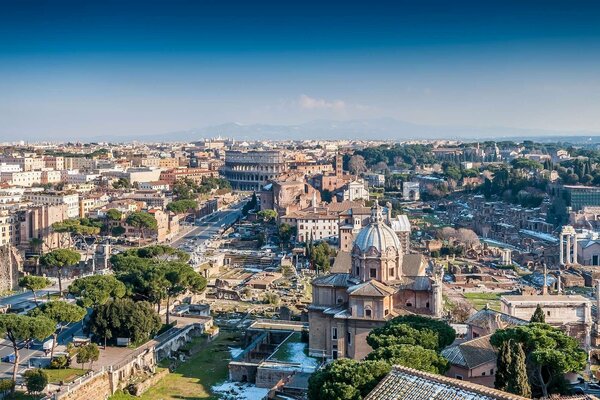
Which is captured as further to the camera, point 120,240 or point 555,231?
point 555,231

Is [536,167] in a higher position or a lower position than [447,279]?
higher

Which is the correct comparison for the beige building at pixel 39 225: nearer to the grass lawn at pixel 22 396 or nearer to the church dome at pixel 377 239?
the grass lawn at pixel 22 396

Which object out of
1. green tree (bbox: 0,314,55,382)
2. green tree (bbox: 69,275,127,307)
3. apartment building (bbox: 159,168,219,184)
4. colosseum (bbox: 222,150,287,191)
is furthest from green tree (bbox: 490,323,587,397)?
colosseum (bbox: 222,150,287,191)

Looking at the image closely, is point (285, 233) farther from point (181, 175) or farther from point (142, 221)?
point (181, 175)

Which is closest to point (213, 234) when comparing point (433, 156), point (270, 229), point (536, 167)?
point (270, 229)

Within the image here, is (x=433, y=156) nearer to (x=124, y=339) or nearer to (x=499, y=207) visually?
(x=499, y=207)

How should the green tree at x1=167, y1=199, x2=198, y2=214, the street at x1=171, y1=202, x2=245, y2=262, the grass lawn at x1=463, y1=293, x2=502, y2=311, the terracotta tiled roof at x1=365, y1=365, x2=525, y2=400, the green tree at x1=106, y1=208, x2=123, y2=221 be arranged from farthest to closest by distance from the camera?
the green tree at x1=167, y1=199, x2=198, y2=214
the green tree at x1=106, y1=208, x2=123, y2=221
the street at x1=171, y1=202, x2=245, y2=262
the grass lawn at x1=463, y1=293, x2=502, y2=311
the terracotta tiled roof at x1=365, y1=365, x2=525, y2=400

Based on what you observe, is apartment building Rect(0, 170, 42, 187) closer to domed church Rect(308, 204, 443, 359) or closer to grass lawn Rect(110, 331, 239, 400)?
grass lawn Rect(110, 331, 239, 400)
